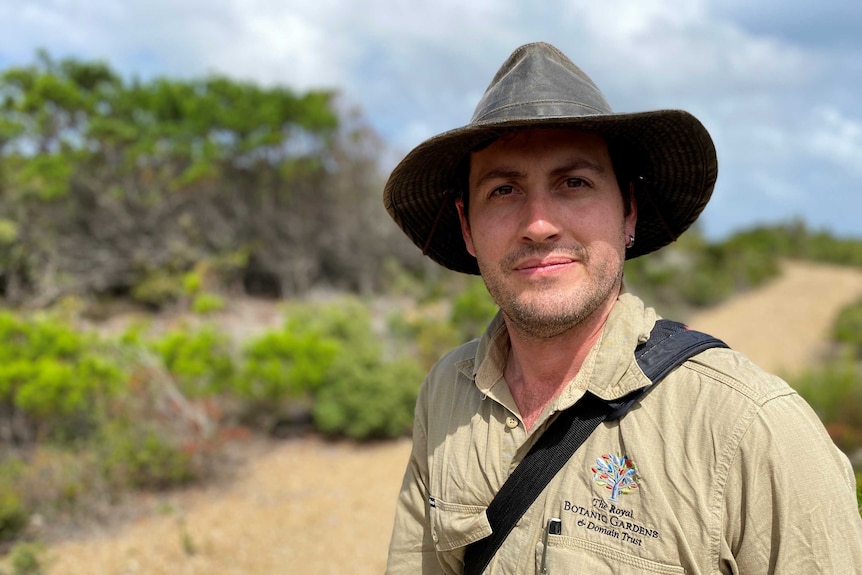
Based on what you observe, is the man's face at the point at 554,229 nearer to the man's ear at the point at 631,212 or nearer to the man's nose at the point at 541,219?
the man's nose at the point at 541,219

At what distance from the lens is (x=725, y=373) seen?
1299 mm

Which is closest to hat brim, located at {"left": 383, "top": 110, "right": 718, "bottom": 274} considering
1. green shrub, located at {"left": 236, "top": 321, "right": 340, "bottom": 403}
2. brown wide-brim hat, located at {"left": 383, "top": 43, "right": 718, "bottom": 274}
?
brown wide-brim hat, located at {"left": 383, "top": 43, "right": 718, "bottom": 274}

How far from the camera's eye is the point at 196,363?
6766mm

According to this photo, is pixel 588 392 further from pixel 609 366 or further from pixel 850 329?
pixel 850 329

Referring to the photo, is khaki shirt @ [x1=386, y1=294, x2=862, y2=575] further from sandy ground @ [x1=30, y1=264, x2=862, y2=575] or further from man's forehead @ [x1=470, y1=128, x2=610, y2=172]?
sandy ground @ [x1=30, y1=264, x2=862, y2=575]

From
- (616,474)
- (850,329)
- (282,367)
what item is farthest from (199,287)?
(850,329)

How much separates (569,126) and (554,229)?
10.1 inches

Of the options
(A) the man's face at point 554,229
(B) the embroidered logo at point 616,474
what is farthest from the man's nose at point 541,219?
(B) the embroidered logo at point 616,474

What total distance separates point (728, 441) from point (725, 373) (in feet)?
0.48

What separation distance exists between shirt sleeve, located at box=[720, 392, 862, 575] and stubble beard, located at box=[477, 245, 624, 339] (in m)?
0.45

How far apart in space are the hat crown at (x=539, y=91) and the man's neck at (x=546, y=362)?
50cm

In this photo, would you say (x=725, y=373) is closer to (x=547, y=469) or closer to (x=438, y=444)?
(x=547, y=469)

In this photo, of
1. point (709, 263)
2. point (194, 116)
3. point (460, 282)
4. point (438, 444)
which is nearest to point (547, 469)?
point (438, 444)

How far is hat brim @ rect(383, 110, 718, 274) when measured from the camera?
1546 mm
